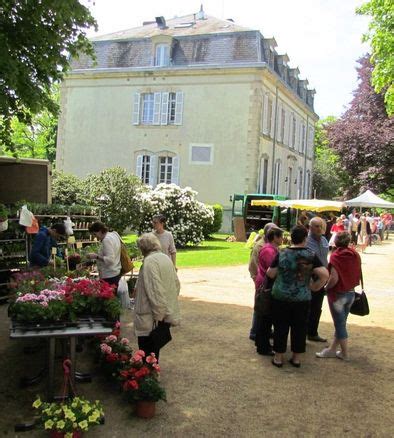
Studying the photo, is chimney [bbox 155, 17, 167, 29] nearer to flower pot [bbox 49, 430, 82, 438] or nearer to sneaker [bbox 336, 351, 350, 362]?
sneaker [bbox 336, 351, 350, 362]

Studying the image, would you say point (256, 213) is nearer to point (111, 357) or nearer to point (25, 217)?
point (25, 217)

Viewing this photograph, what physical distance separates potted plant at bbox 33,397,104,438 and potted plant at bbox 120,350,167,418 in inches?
21.5

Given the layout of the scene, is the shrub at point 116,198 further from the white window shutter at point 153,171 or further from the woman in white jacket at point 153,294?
the woman in white jacket at point 153,294

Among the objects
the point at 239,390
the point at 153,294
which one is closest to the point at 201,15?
the point at 153,294

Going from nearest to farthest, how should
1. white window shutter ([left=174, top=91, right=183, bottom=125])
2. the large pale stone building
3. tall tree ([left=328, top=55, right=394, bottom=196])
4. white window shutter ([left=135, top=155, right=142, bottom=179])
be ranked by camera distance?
the large pale stone building, white window shutter ([left=174, top=91, right=183, bottom=125]), white window shutter ([left=135, top=155, right=142, bottom=179]), tall tree ([left=328, top=55, right=394, bottom=196])

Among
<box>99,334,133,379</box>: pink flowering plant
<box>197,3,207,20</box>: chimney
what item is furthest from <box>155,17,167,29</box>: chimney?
<box>99,334,133,379</box>: pink flowering plant

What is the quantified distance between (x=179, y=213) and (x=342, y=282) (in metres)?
15.0

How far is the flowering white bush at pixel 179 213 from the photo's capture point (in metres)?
21.0

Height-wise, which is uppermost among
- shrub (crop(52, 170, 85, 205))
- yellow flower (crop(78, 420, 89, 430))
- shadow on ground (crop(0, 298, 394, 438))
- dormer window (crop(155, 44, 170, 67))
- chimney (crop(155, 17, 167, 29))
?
chimney (crop(155, 17, 167, 29))

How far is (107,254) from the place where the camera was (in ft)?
24.5

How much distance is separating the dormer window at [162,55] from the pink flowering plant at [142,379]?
2788 cm

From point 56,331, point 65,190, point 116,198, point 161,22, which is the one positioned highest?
point 161,22

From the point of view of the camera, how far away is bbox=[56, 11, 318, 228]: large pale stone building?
30062 mm

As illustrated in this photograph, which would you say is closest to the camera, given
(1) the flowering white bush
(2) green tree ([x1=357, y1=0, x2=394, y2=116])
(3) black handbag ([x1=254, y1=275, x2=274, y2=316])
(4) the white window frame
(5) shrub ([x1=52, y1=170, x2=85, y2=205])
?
(3) black handbag ([x1=254, y1=275, x2=274, y2=316])
